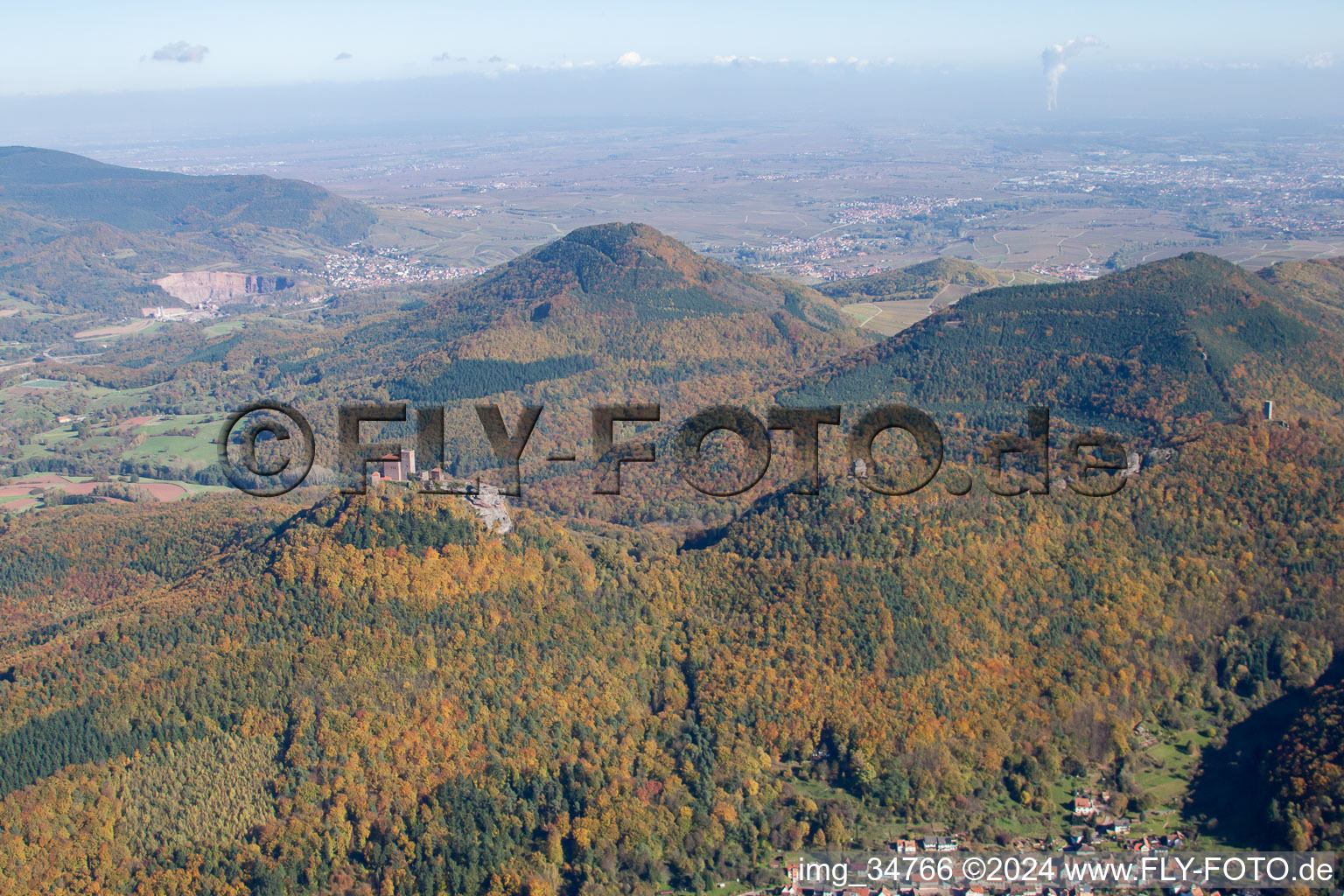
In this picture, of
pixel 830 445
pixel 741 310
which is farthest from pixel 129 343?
pixel 830 445

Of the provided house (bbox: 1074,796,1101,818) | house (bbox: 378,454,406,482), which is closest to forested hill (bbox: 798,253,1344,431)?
house (bbox: 1074,796,1101,818)

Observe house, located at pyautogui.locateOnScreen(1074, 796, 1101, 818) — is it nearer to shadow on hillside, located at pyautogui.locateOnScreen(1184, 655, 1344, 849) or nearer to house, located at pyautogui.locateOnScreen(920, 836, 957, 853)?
shadow on hillside, located at pyautogui.locateOnScreen(1184, 655, 1344, 849)

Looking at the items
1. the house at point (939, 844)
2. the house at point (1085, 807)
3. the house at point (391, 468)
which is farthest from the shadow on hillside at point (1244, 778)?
the house at point (391, 468)

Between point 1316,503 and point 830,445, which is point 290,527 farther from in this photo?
point 1316,503

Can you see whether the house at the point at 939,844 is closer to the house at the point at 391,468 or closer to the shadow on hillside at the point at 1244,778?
the shadow on hillside at the point at 1244,778

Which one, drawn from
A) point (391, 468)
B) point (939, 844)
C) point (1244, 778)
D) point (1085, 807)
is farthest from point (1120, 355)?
point (391, 468)
